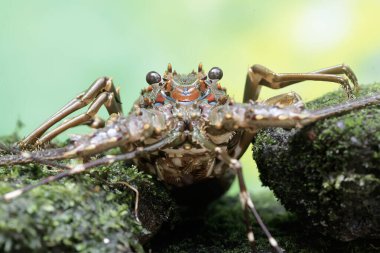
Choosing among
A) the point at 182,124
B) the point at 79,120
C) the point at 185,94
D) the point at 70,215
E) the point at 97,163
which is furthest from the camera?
the point at 79,120

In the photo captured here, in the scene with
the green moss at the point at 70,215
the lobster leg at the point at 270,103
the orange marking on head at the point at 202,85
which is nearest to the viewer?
the green moss at the point at 70,215

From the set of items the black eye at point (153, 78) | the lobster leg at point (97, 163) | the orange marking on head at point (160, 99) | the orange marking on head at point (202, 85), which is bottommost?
the lobster leg at point (97, 163)

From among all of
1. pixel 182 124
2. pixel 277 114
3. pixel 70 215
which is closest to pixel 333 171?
pixel 277 114

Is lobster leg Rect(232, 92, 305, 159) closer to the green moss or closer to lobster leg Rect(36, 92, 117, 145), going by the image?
the green moss

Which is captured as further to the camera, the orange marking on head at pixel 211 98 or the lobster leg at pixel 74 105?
the lobster leg at pixel 74 105

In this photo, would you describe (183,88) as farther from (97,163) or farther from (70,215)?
(70,215)

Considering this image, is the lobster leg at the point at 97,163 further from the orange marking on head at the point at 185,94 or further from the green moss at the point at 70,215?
the orange marking on head at the point at 185,94

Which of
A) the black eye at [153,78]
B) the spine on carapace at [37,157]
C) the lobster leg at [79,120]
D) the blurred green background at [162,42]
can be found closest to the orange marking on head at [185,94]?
the black eye at [153,78]

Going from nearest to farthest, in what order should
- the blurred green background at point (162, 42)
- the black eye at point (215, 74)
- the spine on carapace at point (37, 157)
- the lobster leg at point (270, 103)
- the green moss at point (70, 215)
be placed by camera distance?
the green moss at point (70, 215), the spine on carapace at point (37, 157), the lobster leg at point (270, 103), the black eye at point (215, 74), the blurred green background at point (162, 42)
